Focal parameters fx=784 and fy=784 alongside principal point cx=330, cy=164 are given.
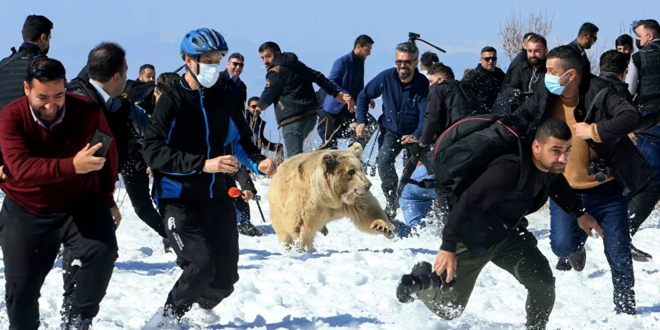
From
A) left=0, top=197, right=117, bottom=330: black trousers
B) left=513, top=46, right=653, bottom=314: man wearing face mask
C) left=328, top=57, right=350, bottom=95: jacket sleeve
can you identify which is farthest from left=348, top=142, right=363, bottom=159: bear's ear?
left=0, top=197, right=117, bottom=330: black trousers

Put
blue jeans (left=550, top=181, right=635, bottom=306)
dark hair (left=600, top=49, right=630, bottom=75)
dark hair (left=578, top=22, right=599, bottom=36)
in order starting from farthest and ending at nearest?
dark hair (left=578, top=22, right=599, bottom=36) → dark hair (left=600, top=49, right=630, bottom=75) → blue jeans (left=550, top=181, right=635, bottom=306)

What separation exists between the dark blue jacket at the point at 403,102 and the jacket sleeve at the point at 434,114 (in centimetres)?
105

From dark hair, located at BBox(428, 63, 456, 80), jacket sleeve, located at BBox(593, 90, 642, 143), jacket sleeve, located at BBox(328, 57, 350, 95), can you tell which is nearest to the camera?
jacket sleeve, located at BBox(593, 90, 642, 143)

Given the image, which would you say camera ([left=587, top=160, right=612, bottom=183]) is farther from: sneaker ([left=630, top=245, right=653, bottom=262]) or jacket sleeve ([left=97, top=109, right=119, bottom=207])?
jacket sleeve ([left=97, top=109, right=119, bottom=207])

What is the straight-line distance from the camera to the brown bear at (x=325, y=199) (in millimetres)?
8133

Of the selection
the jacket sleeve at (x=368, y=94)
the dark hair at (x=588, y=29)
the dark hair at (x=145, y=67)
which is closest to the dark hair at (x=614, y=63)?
the dark hair at (x=588, y=29)

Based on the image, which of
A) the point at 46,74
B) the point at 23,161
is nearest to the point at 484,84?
the point at 46,74

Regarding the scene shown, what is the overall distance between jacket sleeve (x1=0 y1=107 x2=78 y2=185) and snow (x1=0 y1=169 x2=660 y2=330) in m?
1.57

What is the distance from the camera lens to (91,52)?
5188mm

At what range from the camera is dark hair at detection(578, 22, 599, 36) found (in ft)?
31.9

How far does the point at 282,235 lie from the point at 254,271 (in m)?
1.60

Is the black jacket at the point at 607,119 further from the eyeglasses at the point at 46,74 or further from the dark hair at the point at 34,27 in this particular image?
the dark hair at the point at 34,27

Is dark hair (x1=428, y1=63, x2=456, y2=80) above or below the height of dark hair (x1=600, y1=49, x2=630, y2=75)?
below

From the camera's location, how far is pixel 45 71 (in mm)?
3984
